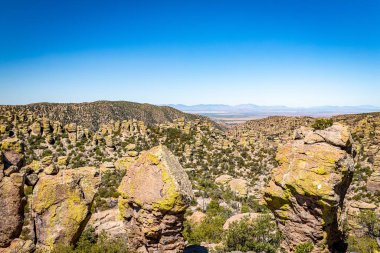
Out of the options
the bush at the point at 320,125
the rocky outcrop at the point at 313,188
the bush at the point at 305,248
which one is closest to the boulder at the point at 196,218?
the rocky outcrop at the point at 313,188

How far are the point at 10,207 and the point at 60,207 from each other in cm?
187

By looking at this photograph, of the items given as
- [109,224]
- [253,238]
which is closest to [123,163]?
[109,224]

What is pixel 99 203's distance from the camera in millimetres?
26656

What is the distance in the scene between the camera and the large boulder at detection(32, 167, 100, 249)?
1188 cm

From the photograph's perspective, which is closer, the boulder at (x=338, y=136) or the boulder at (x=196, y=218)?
the boulder at (x=338, y=136)

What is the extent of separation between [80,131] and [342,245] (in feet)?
159

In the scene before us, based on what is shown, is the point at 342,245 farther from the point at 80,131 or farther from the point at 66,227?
the point at 80,131

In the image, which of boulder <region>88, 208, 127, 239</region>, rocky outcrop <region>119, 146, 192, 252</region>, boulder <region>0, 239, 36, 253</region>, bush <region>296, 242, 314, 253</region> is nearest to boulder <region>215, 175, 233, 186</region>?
boulder <region>88, 208, 127, 239</region>

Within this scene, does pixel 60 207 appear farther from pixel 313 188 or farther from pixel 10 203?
pixel 313 188

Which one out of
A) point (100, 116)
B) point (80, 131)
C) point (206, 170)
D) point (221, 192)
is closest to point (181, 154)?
point (206, 170)

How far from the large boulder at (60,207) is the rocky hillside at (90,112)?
8715 centimetres

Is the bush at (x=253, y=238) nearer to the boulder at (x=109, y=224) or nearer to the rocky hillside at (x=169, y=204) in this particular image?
the rocky hillside at (x=169, y=204)

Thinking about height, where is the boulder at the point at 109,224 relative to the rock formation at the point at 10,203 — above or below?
below

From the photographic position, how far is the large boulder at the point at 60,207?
468 inches
